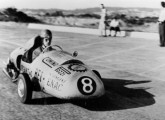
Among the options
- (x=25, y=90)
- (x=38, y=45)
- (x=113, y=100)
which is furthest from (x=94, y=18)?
(x=25, y=90)

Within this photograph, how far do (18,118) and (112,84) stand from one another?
3741 millimetres

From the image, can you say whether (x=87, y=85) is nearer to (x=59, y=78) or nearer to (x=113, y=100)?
(x=59, y=78)

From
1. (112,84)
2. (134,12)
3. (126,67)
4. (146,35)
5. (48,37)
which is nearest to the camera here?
(48,37)

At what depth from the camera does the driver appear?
7641 millimetres

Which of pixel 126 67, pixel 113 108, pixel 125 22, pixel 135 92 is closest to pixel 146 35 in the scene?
pixel 126 67

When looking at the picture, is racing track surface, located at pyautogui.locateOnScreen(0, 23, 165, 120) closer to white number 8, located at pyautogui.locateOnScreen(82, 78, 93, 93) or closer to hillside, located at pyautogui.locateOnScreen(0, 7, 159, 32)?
white number 8, located at pyautogui.locateOnScreen(82, 78, 93, 93)

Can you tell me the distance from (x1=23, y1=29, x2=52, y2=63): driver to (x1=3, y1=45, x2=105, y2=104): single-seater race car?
0.20 meters

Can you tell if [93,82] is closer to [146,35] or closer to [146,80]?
[146,80]

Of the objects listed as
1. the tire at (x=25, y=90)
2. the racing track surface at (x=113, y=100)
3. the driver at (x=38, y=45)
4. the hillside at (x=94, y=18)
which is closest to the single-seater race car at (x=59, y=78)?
the tire at (x=25, y=90)

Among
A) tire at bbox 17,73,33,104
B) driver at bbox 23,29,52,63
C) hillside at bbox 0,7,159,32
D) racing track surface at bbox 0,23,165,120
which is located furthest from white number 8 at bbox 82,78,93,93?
hillside at bbox 0,7,159,32

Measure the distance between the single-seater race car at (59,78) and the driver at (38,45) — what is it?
202mm

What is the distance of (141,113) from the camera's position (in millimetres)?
6410

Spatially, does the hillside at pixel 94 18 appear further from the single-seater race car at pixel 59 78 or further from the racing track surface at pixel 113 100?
the single-seater race car at pixel 59 78

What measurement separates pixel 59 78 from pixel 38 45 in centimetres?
187
